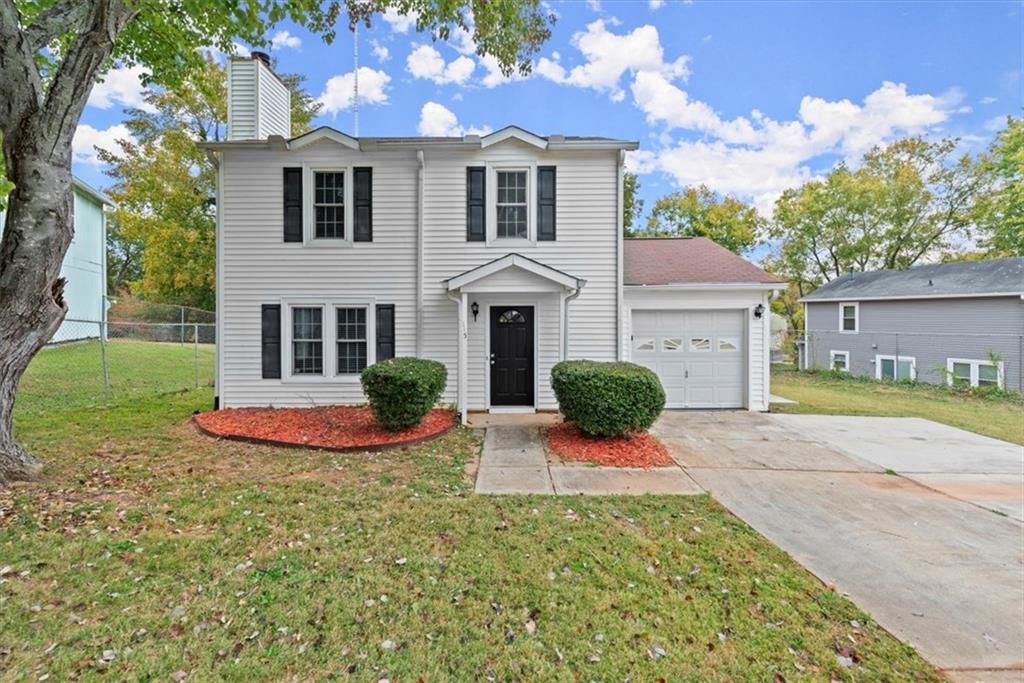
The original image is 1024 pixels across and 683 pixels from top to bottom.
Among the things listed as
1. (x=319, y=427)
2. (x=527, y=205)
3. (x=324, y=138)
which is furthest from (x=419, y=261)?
(x=319, y=427)

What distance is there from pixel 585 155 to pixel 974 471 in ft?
24.5

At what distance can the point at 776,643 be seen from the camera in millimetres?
2441

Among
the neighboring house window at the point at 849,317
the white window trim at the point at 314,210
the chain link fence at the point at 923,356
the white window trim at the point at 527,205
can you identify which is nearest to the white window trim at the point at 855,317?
the neighboring house window at the point at 849,317

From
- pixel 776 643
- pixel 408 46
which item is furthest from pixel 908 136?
pixel 776 643

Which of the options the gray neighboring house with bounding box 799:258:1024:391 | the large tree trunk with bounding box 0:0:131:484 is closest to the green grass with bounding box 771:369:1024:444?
the gray neighboring house with bounding box 799:258:1024:391

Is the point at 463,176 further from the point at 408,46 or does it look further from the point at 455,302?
the point at 408,46

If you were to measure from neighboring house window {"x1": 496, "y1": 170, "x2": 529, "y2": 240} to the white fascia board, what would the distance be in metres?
0.57

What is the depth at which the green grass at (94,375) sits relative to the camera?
8759 millimetres

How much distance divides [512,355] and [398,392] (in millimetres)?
2837

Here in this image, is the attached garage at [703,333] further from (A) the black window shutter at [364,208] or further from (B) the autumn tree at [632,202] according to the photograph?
(B) the autumn tree at [632,202]

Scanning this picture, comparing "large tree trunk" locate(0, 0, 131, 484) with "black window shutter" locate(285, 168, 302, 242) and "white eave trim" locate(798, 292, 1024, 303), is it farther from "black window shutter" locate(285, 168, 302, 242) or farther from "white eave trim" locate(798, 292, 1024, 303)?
"white eave trim" locate(798, 292, 1024, 303)

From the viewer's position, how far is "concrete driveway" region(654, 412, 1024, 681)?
105 inches

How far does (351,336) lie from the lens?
8578 millimetres

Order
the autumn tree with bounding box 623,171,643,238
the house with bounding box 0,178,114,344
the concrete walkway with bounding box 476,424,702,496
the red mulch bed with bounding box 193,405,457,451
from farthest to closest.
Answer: the autumn tree with bounding box 623,171,643,238
the house with bounding box 0,178,114,344
the red mulch bed with bounding box 193,405,457,451
the concrete walkway with bounding box 476,424,702,496
